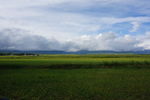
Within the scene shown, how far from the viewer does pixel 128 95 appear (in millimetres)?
12484

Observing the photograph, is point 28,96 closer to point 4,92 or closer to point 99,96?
point 4,92

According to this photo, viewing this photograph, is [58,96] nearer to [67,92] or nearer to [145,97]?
[67,92]

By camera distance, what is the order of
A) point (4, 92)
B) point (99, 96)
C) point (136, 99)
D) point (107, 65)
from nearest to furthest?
point (136, 99) → point (99, 96) → point (4, 92) → point (107, 65)

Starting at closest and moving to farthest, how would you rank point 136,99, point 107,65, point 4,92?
point 136,99 < point 4,92 < point 107,65

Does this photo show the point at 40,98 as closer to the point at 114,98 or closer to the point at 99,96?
the point at 99,96

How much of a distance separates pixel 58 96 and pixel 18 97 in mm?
2854

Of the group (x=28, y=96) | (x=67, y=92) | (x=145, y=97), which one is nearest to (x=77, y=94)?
(x=67, y=92)

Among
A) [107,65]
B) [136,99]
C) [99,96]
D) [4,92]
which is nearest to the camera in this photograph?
[136,99]

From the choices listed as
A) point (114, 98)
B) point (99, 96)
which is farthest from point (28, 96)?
point (114, 98)

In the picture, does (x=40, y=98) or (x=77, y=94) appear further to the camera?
(x=77, y=94)

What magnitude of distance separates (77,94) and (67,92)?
1069mm

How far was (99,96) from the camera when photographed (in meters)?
12.3

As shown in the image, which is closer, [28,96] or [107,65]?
[28,96]

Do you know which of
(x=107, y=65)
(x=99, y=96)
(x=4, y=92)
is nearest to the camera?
(x=99, y=96)
